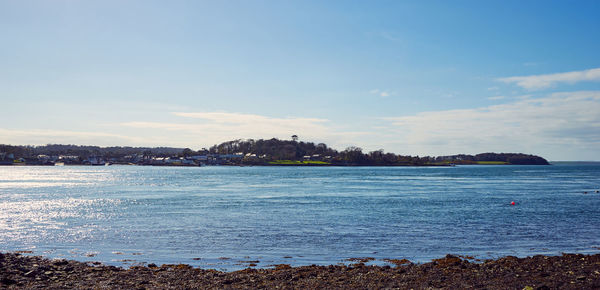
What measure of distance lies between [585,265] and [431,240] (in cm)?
964

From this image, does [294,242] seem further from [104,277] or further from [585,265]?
[585,265]

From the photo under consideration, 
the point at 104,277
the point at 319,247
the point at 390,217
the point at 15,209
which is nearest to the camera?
the point at 104,277

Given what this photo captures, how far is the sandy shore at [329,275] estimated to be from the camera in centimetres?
1572

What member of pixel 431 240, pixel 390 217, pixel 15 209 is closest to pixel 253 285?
pixel 431 240

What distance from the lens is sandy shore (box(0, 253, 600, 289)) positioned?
619 inches

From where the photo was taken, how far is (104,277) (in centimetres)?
1733

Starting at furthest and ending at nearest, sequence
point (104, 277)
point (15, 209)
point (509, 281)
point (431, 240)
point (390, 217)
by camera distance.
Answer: point (15, 209), point (390, 217), point (431, 240), point (104, 277), point (509, 281)

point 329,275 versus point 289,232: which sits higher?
point 329,275

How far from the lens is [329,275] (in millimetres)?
17500

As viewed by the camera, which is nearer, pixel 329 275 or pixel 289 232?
pixel 329 275

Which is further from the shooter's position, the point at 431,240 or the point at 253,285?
the point at 431,240

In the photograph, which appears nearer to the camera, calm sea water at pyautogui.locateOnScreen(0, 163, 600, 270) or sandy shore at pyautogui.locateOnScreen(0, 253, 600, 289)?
sandy shore at pyautogui.locateOnScreen(0, 253, 600, 289)

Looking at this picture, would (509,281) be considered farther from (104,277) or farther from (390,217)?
(390,217)

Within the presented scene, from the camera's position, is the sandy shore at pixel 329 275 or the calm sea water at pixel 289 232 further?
the calm sea water at pixel 289 232
